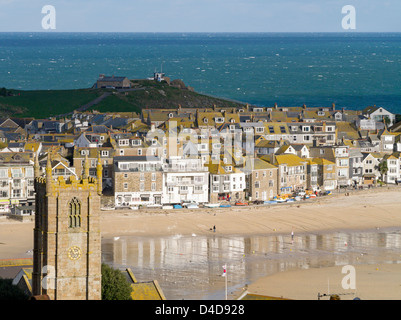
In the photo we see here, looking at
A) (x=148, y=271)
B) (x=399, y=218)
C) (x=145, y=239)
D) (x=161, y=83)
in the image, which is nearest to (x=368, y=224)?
(x=399, y=218)

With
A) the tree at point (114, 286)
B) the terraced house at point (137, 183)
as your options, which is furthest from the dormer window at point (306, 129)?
the tree at point (114, 286)

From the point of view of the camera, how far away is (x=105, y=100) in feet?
529

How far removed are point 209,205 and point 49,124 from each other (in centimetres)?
3643

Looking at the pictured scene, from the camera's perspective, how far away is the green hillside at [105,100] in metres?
156

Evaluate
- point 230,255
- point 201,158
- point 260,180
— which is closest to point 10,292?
point 230,255

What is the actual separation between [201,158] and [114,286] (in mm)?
40929

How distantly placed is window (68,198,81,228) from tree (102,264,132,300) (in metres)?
5.18

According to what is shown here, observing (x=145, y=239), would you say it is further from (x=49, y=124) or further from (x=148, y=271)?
(x=49, y=124)

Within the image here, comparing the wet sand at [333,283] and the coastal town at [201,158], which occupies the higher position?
the coastal town at [201,158]

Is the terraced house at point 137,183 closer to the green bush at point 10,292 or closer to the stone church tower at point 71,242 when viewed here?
the green bush at point 10,292

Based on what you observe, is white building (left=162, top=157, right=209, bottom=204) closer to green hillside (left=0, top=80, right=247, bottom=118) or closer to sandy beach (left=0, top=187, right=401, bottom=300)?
sandy beach (left=0, top=187, right=401, bottom=300)

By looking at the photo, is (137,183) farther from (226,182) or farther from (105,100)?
(105,100)

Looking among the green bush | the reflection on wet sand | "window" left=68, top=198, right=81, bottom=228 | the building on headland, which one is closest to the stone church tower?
"window" left=68, top=198, right=81, bottom=228
